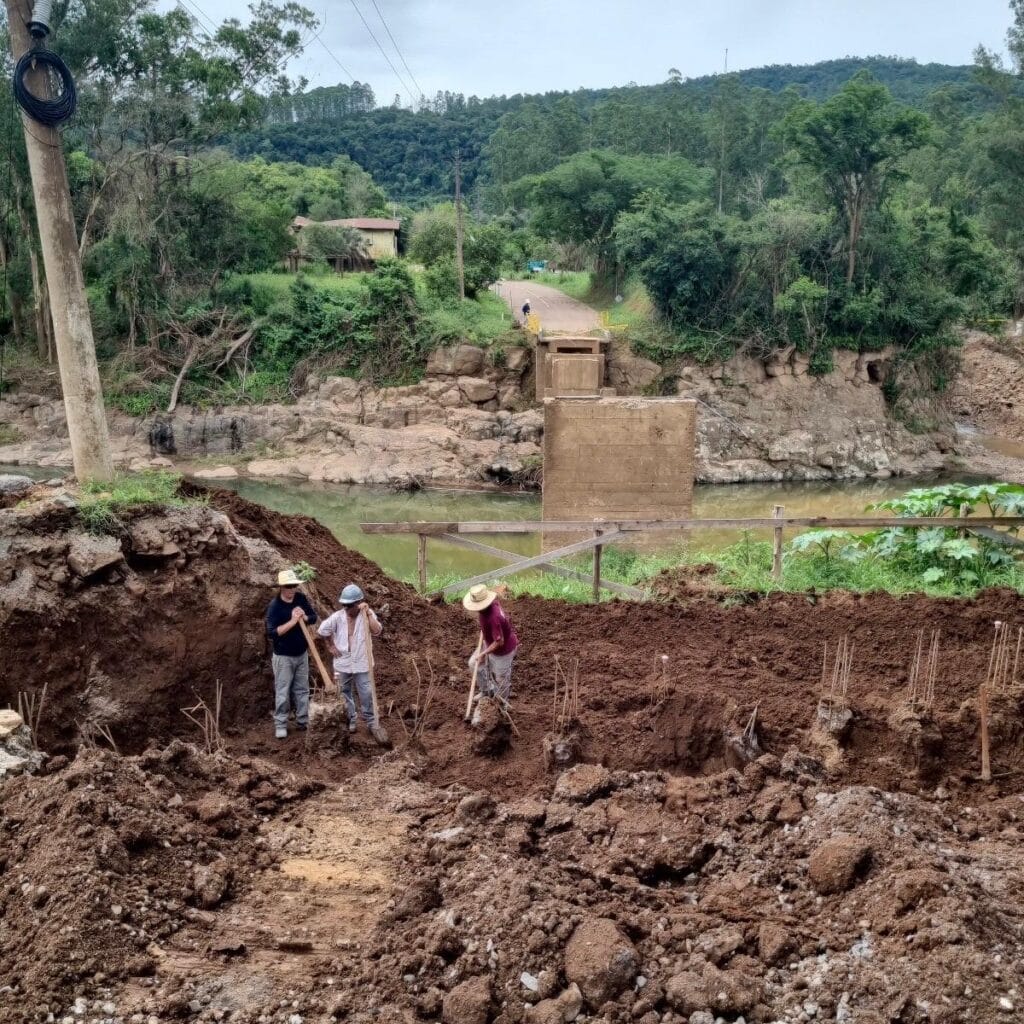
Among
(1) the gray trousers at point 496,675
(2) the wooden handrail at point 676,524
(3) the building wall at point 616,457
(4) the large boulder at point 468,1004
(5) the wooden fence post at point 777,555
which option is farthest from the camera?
(3) the building wall at point 616,457

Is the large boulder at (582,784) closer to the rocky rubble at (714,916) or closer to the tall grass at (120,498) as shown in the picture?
the rocky rubble at (714,916)

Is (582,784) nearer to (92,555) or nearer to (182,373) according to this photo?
(92,555)

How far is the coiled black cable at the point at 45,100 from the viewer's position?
30.6 ft

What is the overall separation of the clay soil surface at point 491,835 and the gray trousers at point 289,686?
0.18 meters

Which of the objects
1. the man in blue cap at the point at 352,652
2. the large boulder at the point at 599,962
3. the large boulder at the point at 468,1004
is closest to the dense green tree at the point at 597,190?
the man in blue cap at the point at 352,652

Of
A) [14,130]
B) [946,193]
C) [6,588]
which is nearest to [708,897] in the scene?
[6,588]

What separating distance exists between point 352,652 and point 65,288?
507 cm

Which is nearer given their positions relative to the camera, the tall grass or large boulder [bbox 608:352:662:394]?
the tall grass

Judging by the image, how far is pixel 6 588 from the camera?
7898mm

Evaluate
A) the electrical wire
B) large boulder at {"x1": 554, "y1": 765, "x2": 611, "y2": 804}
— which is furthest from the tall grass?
the electrical wire

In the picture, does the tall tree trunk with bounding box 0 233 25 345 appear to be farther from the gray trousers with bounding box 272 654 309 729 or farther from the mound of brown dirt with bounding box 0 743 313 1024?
the mound of brown dirt with bounding box 0 743 313 1024

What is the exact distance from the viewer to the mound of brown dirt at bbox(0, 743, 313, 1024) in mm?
4633

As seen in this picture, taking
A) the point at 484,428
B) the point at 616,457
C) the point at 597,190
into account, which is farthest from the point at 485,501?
the point at 597,190

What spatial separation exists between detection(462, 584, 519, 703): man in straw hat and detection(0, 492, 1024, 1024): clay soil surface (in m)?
0.36
